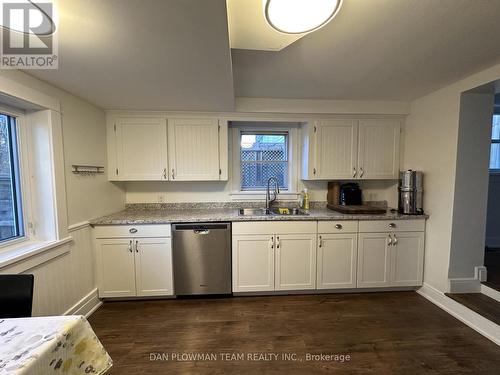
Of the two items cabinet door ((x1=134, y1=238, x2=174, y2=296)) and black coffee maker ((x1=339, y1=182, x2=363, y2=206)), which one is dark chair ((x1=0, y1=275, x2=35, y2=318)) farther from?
black coffee maker ((x1=339, y1=182, x2=363, y2=206))

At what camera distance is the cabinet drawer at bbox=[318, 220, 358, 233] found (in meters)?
2.41

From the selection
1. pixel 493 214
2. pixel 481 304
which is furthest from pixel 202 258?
pixel 493 214

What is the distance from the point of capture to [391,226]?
2438 millimetres

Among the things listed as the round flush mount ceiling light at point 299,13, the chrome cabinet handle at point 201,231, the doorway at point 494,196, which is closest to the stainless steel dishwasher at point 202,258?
the chrome cabinet handle at point 201,231

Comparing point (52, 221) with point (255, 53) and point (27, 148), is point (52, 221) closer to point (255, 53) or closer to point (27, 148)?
point (27, 148)

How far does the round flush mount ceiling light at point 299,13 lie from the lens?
3.33 feet

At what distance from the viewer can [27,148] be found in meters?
1.78

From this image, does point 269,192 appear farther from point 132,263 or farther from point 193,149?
point 132,263

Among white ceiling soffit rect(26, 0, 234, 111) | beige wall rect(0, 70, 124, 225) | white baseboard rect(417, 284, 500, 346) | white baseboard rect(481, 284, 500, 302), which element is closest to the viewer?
white ceiling soffit rect(26, 0, 234, 111)

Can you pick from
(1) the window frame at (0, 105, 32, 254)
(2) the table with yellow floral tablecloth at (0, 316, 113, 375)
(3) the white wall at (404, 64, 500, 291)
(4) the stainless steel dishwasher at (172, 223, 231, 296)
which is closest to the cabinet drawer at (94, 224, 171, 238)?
(4) the stainless steel dishwasher at (172, 223, 231, 296)

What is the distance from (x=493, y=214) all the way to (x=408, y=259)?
6.82 feet

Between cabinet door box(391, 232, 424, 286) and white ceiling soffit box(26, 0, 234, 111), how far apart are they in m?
2.45

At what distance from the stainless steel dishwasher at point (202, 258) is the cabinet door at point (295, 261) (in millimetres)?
558

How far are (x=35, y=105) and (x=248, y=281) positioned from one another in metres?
2.43
